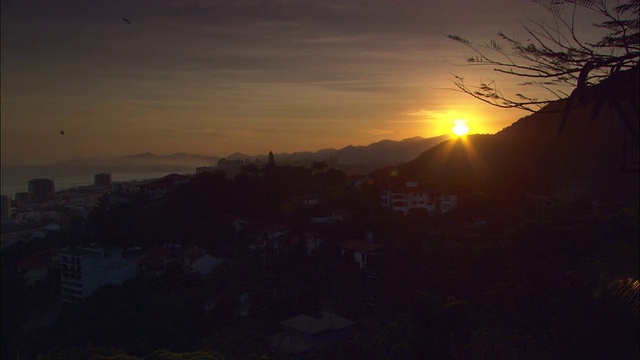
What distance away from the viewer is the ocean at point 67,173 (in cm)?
1381

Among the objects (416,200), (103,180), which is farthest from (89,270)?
(103,180)

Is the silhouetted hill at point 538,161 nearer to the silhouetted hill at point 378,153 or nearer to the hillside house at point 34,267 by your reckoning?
the hillside house at point 34,267

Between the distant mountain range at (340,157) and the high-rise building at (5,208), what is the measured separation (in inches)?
98.5

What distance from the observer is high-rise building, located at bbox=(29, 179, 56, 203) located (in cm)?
1781

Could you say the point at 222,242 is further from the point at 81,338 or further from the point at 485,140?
the point at 485,140

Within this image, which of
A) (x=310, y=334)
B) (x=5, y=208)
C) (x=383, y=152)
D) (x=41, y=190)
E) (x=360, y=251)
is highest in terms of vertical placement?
(x=383, y=152)

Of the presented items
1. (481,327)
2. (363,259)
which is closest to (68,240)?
(363,259)

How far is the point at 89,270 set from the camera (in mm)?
11805

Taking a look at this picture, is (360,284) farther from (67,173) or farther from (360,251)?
(67,173)

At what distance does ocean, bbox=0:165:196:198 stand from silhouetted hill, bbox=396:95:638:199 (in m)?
9.72

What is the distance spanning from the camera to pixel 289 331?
8305 mm

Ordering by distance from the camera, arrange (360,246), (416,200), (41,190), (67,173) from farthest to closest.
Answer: (41,190)
(67,173)
(416,200)
(360,246)

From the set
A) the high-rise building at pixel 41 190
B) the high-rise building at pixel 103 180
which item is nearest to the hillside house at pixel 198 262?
the high-rise building at pixel 41 190

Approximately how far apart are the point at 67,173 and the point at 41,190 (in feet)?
9.92
